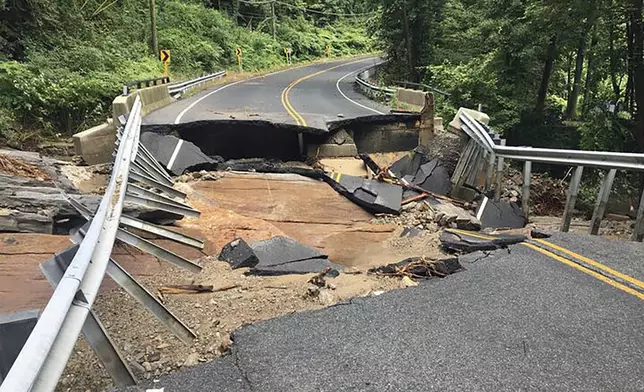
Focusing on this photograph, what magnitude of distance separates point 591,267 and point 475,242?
1446 mm

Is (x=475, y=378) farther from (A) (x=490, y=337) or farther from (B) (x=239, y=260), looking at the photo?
(B) (x=239, y=260)

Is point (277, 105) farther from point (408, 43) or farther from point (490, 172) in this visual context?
point (408, 43)

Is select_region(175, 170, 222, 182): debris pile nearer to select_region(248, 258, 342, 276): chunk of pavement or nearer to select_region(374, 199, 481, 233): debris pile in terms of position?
select_region(374, 199, 481, 233): debris pile

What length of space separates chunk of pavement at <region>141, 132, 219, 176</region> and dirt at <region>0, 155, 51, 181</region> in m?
2.75

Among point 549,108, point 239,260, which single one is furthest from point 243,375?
point 549,108

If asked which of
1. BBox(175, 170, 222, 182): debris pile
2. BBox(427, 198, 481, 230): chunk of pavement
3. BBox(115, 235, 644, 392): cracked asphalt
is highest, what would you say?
BBox(115, 235, 644, 392): cracked asphalt

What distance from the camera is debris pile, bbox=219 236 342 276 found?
19.3 feet

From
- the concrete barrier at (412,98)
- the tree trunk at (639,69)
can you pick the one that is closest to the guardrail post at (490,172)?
the tree trunk at (639,69)

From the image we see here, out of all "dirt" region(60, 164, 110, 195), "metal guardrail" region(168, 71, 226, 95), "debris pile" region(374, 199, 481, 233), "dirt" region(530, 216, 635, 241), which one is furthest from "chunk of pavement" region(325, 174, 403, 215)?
"metal guardrail" region(168, 71, 226, 95)

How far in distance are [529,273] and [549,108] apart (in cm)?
2243

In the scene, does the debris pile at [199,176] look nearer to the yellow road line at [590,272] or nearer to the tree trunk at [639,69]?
the yellow road line at [590,272]

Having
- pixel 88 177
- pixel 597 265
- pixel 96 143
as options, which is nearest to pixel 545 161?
pixel 597 265

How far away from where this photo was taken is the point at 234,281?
210 inches

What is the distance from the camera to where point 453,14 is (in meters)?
28.2
